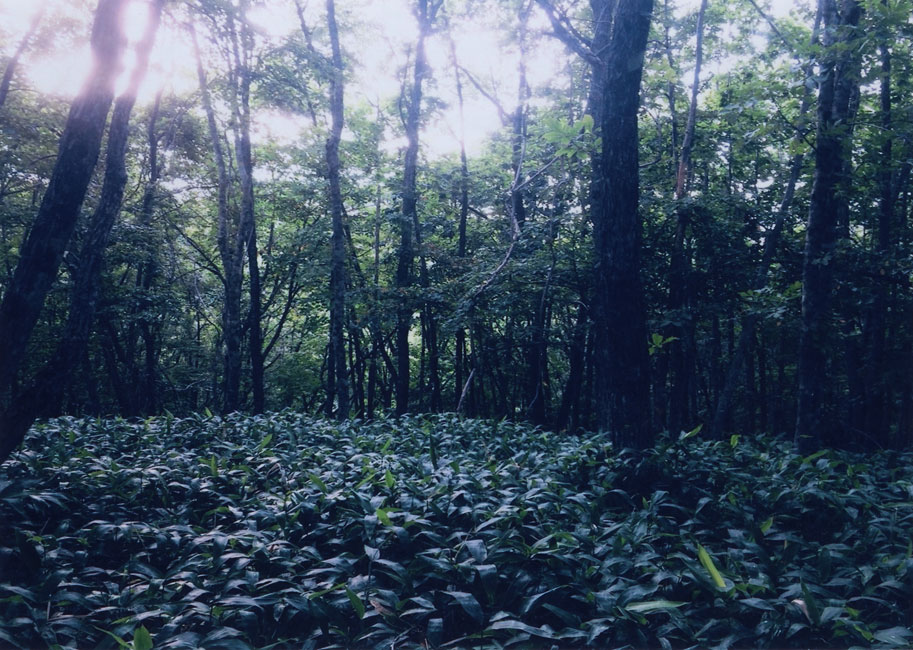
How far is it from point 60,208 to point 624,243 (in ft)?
14.2

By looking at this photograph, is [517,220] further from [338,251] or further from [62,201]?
[62,201]

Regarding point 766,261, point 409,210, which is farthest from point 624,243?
point 409,210

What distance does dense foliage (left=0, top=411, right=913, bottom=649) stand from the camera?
270 cm

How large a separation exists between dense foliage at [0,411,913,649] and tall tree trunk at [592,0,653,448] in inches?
16.7

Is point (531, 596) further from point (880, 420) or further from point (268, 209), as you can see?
point (268, 209)

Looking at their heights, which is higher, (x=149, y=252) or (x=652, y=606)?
(x=149, y=252)

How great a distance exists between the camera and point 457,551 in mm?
3244

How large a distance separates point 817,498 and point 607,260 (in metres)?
2.22

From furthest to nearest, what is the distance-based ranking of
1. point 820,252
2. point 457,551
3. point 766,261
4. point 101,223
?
point 766,261
point 101,223
point 820,252
point 457,551

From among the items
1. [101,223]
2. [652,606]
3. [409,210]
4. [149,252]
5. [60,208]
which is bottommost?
[652,606]

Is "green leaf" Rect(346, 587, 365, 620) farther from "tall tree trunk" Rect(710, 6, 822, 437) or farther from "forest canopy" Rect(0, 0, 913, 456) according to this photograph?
"tall tree trunk" Rect(710, 6, 822, 437)

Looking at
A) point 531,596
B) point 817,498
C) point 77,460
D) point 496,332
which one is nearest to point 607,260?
point 817,498

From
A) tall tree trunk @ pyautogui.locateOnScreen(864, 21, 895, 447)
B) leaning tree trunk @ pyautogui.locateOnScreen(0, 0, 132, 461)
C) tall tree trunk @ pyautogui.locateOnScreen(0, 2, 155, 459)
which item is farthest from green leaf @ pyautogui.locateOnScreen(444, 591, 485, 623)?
tall tree trunk @ pyautogui.locateOnScreen(864, 21, 895, 447)

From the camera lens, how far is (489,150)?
1791 centimetres
